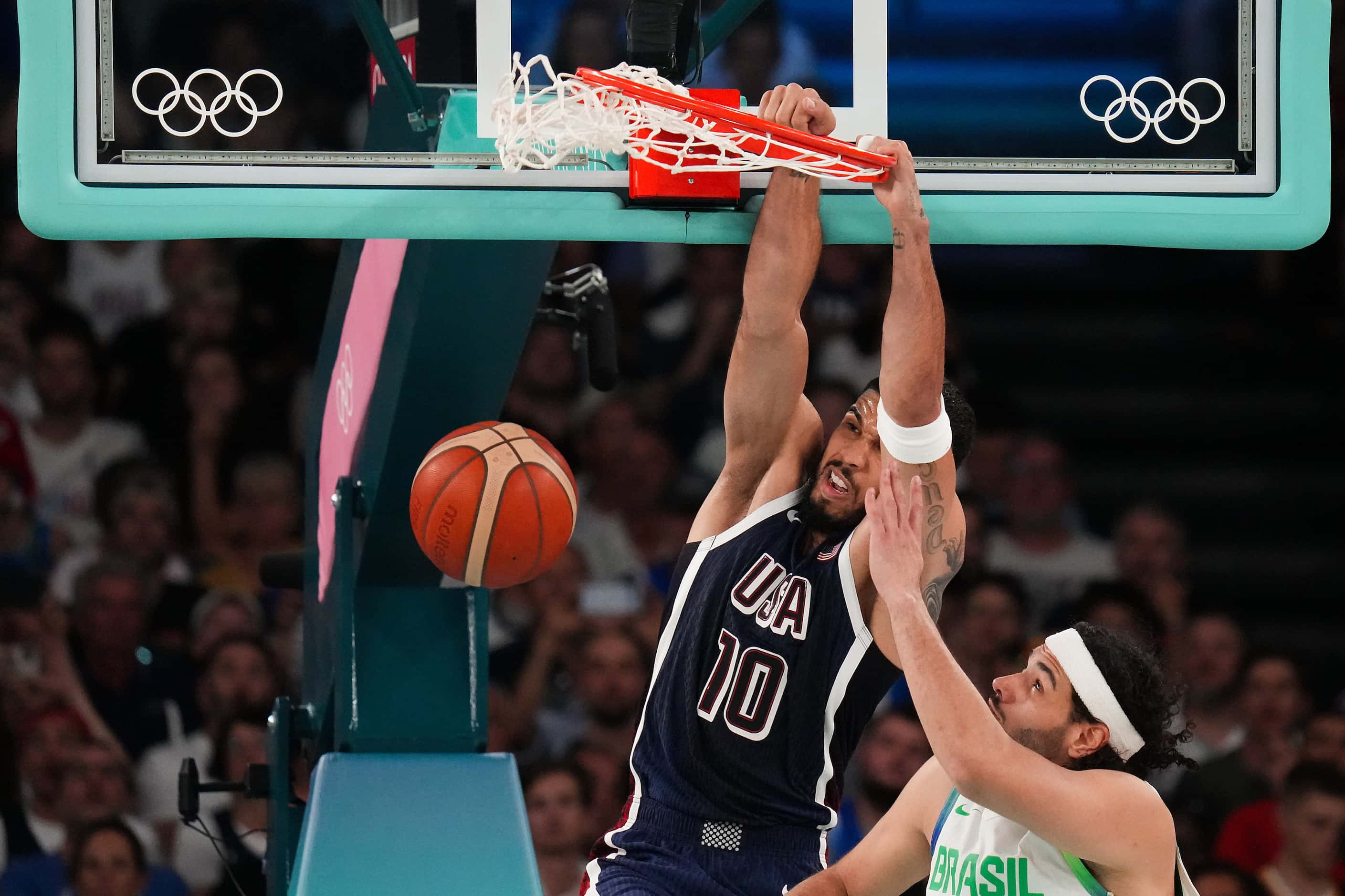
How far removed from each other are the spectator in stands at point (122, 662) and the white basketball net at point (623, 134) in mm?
3926

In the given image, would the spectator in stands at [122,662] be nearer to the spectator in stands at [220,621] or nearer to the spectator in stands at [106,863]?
the spectator in stands at [220,621]

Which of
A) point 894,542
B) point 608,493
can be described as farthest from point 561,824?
point 894,542

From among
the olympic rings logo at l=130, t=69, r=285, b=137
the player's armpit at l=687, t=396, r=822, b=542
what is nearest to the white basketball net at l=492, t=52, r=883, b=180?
the olympic rings logo at l=130, t=69, r=285, b=137

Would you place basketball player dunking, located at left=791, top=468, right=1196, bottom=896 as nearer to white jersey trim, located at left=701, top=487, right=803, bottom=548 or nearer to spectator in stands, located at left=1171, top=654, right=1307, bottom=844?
white jersey trim, located at left=701, top=487, right=803, bottom=548

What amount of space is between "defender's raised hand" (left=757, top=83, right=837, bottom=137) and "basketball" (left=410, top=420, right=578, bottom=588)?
1042mm

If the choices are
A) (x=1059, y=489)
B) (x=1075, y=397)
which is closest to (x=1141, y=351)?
(x=1075, y=397)

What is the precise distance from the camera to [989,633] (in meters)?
6.36

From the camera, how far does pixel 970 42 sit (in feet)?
9.61

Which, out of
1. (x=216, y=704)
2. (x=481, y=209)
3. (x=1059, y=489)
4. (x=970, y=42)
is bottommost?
(x=216, y=704)

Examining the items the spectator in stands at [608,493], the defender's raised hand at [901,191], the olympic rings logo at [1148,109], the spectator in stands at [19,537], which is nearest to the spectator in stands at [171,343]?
the spectator in stands at [19,537]

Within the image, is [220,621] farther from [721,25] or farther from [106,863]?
[721,25]

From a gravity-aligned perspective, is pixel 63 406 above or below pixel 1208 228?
below

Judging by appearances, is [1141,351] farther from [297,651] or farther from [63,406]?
[63,406]

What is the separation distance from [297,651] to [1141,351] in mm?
3828
